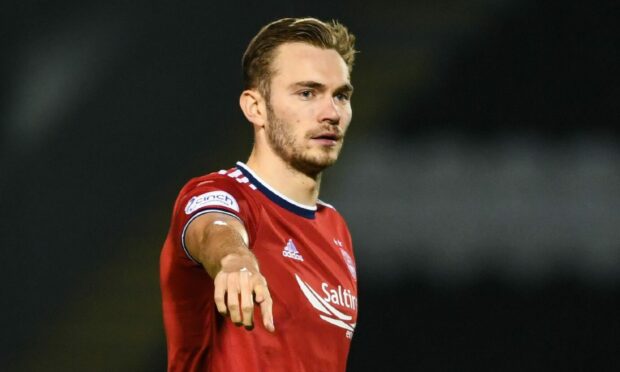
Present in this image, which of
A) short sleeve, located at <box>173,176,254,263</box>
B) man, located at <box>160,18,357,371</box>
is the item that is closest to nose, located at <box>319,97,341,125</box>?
man, located at <box>160,18,357,371</box>

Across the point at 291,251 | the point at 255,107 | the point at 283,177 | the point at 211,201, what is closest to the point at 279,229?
the point at 291,251

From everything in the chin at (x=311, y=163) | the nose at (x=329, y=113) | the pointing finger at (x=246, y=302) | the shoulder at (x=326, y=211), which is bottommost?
the pointing finger at (x=246, y=302)

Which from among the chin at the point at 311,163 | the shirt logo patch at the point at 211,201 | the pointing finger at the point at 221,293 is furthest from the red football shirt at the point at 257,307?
the pointing finger at the point at 221,293

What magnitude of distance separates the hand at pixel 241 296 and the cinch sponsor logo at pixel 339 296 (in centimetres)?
86

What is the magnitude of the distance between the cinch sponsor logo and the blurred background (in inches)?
78.9

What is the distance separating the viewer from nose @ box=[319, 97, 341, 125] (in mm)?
2709

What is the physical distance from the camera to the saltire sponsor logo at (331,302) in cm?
252

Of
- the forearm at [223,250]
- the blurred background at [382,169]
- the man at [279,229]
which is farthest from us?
the blurred background at [382,169]

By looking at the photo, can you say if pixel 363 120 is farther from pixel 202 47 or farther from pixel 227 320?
pixel 227 320

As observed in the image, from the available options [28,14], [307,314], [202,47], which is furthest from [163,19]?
[307,314]

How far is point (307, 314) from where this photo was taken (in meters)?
2.48

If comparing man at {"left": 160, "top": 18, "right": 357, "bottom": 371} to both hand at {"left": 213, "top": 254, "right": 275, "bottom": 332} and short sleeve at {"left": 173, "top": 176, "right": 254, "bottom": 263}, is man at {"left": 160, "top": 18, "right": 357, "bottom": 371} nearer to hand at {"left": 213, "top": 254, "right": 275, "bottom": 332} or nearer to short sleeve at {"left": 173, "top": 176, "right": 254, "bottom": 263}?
short sleeve at {"left": 173, "top": 176, "right": 254, "bottom": 263}

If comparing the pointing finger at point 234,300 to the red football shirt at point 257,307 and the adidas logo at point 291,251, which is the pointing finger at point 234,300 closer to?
the red football shirt at point 257,307

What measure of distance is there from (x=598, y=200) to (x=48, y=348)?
298cm
